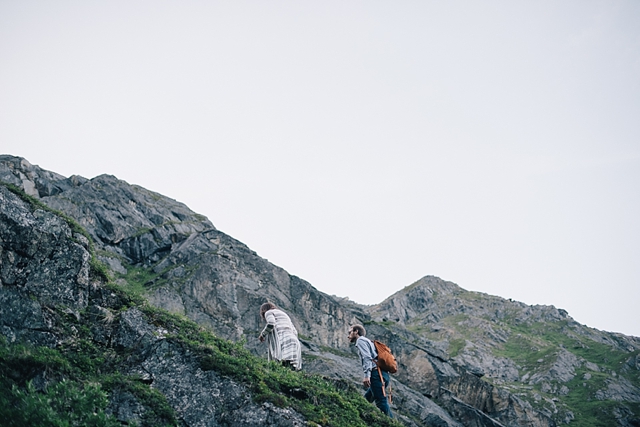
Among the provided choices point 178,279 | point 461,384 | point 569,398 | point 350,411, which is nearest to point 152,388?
point 350,411

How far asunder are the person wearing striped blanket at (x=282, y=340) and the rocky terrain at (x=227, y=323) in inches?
54.3

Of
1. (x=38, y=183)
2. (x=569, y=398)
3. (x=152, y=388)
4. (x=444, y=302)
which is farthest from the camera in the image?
(x=444, y=302)

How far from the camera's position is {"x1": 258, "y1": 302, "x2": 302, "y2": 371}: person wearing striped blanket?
15.0 metres

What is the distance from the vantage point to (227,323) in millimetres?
33750

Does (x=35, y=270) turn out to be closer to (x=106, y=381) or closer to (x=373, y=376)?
(x=106, y=381)

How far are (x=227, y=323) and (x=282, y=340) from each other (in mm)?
19922

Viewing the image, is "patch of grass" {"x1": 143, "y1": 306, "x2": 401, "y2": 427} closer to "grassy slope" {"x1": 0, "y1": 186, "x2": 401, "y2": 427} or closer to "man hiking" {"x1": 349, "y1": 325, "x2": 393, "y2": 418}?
"grassy slope" {"x1": 0, "y1": 186, "x2": 401, "y2": 427}

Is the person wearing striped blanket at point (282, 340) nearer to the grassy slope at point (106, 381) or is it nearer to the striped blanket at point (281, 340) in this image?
the striped blanket at point (281, 340)

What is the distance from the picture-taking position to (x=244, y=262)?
4219cm

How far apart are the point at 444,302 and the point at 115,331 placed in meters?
99.9

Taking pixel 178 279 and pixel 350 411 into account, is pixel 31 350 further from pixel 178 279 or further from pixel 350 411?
pixel 178 279

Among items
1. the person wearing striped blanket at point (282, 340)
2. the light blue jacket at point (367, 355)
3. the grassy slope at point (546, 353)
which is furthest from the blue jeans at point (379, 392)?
the grassy slope at point (546, 353)

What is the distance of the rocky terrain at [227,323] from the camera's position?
10.6 metres

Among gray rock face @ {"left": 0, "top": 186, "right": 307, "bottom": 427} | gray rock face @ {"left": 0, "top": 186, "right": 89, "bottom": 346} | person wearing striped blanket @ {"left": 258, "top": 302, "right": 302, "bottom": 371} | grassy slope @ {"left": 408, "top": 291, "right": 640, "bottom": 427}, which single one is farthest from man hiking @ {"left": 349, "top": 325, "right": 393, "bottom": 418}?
grassy slope @ {"left": 408, "top": 291, "right": 640, "bottom": 427}
